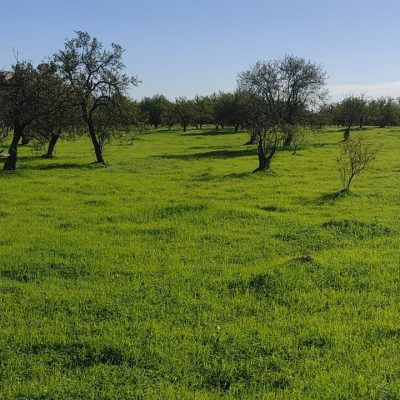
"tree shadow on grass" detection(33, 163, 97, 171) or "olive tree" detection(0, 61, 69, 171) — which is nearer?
"olive tree" detection(0, 61, 69, 171)

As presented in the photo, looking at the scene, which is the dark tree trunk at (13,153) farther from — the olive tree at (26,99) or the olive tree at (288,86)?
the olive tree at (288,86)

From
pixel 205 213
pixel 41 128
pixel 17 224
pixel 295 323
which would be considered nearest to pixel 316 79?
pixel 41 128

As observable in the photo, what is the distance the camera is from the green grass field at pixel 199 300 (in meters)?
5.87

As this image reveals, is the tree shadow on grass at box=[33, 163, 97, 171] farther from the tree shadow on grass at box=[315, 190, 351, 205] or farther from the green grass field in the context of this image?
the tree shadow on grass at box=[315, 190, 351, 205]

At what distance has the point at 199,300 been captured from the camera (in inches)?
327

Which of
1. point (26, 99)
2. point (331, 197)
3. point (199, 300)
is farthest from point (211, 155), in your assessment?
point (199, 300)

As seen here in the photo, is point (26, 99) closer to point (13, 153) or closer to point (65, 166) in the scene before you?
point (13, 153)

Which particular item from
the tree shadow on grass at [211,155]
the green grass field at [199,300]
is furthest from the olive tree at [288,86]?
the green grass field at [199,300]

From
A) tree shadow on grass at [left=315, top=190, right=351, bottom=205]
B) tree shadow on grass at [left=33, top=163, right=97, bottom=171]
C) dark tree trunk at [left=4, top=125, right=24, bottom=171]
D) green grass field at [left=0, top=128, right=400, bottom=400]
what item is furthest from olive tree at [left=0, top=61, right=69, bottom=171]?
tree shadow on grass at [left=315, top=190, right=351, bottom=205]

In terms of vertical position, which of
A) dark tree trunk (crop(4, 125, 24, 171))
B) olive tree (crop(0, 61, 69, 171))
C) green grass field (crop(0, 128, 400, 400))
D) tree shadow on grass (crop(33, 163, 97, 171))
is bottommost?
green grass field (crop(0, 128, 400, 400))

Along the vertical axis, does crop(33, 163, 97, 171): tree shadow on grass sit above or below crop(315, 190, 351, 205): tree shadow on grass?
above

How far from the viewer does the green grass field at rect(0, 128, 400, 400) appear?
5871mm

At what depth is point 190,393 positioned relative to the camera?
217 inches

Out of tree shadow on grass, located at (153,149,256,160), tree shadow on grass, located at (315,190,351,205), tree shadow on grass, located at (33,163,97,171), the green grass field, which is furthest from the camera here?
tree shadow on grass, located at (153,149,256,160)
